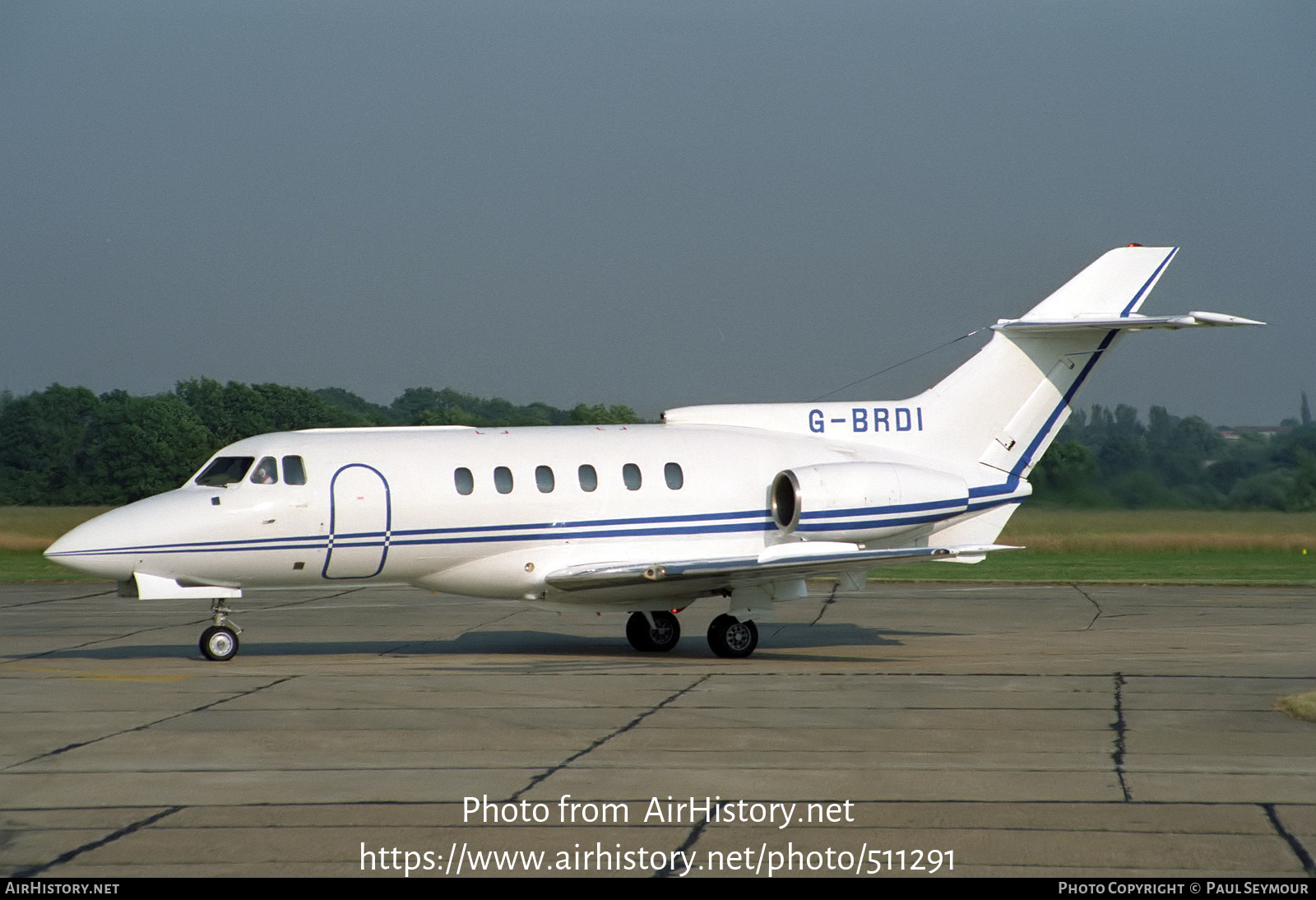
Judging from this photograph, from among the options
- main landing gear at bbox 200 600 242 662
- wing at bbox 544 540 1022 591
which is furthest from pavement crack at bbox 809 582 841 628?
main landing gear at bbox 200 600 242 662

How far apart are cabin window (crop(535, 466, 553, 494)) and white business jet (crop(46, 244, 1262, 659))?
0.02 m

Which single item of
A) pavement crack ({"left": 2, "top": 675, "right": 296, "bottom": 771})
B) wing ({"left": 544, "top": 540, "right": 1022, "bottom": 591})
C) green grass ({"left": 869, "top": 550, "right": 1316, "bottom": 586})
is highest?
wing ({"left": 544, "top": 540, "right": 1022, "bottom": 591})

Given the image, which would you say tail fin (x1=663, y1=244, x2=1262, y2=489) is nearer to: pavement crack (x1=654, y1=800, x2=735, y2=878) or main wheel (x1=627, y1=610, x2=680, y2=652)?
main wheel (x1=627, y1=610, x2=680, y2=652)

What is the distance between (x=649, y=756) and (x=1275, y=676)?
850 cm

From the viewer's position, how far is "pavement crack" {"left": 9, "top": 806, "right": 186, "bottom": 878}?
25.6ft

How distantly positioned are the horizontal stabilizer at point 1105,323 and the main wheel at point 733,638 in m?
6.00

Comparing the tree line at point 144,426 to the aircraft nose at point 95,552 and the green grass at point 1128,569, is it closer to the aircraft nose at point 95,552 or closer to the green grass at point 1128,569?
the green grass at point 1128,569

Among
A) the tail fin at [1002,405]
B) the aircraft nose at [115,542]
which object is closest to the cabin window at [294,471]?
the aircraft nose at [115,542]

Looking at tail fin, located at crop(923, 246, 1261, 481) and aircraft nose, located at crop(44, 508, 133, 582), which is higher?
tail fin, located at crop(923, 246, 1261, 481)

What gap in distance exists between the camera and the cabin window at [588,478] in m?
18.7

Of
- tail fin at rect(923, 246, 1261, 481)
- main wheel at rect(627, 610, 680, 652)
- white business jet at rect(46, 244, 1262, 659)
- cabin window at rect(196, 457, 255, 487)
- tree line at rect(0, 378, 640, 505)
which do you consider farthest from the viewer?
tree line at rect(0, 378, 640, 505)

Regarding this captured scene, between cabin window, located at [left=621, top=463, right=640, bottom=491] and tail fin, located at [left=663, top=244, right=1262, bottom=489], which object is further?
tail fin, located at [left=663, top=244, right=1262, bottom=489]

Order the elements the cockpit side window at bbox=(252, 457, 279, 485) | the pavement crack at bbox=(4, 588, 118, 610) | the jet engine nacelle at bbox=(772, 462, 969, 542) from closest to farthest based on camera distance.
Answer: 1. the cockpit side window at bbox=(252, 457, 279, 485)
2. the jet engine nacelle at bbox=(772, 462, 969, 542)
3. the pavement crack at bbox=(4, 588, 118, 610)
